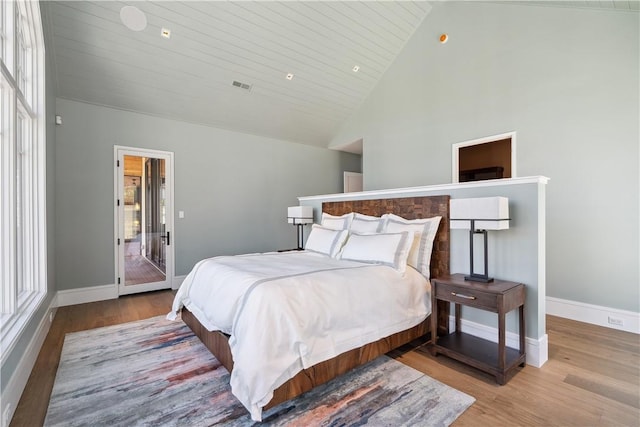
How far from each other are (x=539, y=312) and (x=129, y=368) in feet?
10.5

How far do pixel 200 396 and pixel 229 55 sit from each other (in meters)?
3.94

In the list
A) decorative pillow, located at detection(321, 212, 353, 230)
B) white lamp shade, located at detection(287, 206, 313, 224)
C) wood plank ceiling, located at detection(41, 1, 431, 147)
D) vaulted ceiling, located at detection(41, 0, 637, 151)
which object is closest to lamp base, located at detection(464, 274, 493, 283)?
decorative pillow, located at detection(321, 212, 353, 230)

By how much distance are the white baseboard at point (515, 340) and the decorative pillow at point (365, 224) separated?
113 centimetres

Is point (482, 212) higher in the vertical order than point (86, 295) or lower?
higher

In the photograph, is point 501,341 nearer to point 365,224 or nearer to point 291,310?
point 291,310

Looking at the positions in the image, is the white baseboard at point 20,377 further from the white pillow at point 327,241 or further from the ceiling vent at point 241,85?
the ceiling vent at point 241,85

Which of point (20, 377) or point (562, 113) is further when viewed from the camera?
point (562, 113)

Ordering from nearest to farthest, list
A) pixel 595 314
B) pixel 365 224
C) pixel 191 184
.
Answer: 1. pixel 595 314
2. pixel 365 224
3. pixel 191 184

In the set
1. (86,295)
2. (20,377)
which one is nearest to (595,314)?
(20,377)

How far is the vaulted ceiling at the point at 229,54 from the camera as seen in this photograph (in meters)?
3.31

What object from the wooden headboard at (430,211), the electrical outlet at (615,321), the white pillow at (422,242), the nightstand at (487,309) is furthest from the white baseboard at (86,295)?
the electrical outlet at (615,321)

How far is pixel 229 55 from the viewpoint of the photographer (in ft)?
13.2

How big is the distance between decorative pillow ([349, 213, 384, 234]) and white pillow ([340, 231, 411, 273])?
0.27 m

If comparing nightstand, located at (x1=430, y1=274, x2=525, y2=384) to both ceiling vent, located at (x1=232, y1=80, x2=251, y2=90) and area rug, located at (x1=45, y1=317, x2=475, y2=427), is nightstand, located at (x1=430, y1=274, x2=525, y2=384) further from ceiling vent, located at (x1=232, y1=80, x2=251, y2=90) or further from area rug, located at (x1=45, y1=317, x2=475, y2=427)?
ceiling vent, located at (x1=232, y1=80, x2=251, y2=90)
